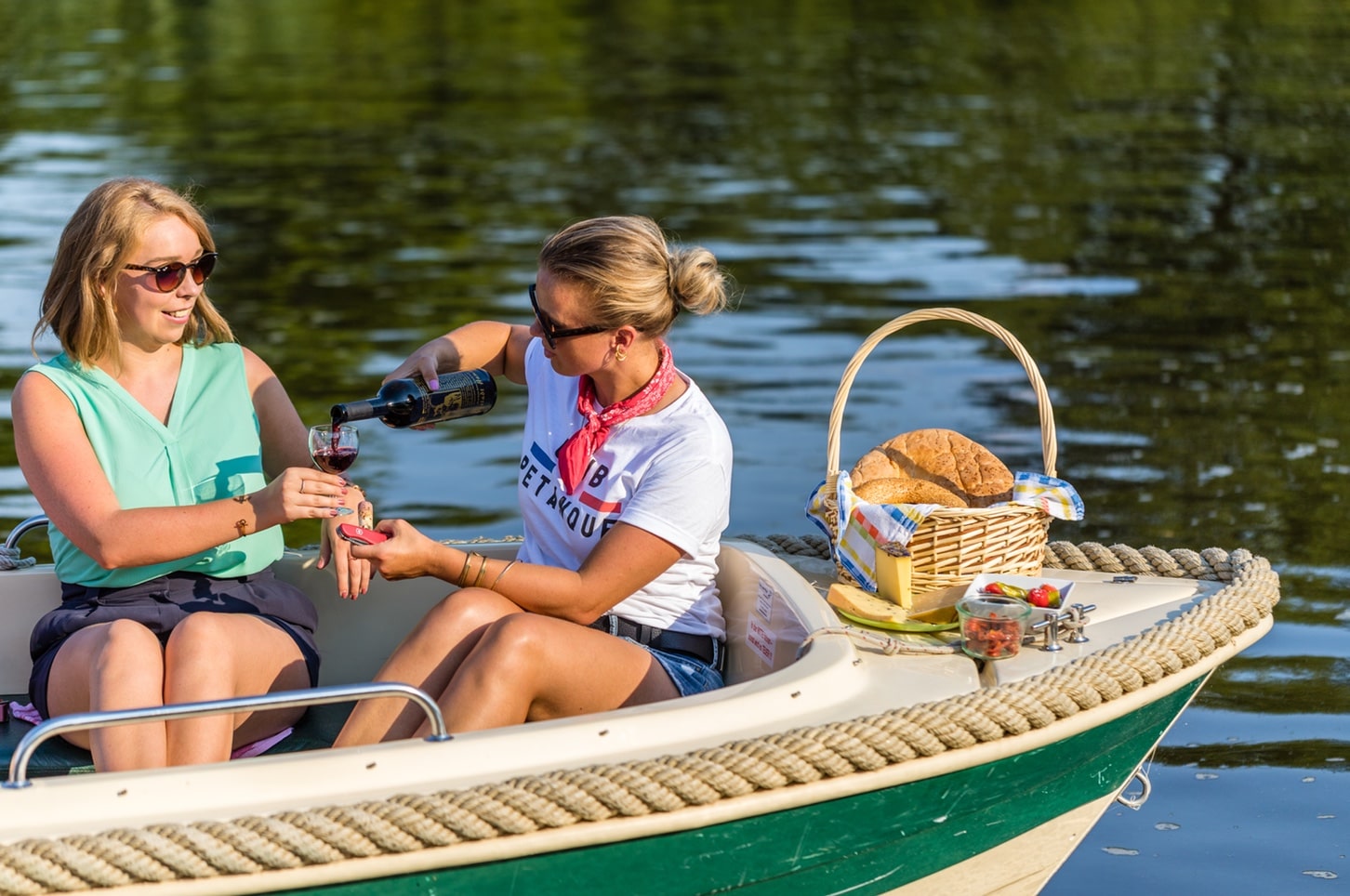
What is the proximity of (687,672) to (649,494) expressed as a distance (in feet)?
1.27

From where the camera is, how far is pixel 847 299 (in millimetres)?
9609

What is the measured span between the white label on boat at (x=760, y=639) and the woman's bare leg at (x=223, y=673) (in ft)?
3.07

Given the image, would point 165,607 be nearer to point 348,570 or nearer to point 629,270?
point 348,570

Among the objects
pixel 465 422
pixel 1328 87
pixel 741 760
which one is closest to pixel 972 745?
pixel 741 760

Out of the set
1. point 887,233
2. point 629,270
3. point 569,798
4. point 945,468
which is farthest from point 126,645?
point 887,233

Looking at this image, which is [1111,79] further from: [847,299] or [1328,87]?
[847,299]

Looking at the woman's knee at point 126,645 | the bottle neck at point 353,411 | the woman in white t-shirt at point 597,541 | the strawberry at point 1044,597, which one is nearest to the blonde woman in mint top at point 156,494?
the woman's knee at point 126,645

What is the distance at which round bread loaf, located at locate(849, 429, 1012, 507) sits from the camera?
12.3 feet

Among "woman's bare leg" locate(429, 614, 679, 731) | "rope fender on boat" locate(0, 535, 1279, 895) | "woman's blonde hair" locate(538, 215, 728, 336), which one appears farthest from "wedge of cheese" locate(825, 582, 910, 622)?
"woman's blonde hair" locate(538, 215, 728, 336)

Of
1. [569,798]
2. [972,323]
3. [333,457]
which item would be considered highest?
[972,323]

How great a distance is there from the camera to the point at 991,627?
131 inches

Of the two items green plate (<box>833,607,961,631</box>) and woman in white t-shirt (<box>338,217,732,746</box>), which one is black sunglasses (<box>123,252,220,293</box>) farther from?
green plate (<box>833,607,961,631</box>)

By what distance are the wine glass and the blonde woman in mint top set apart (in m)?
0.06

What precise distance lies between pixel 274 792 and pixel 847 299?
723 centimetres
